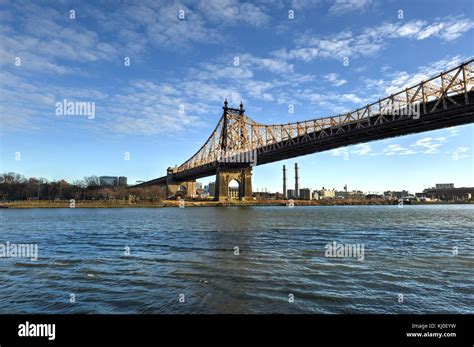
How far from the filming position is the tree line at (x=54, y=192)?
88938 mm

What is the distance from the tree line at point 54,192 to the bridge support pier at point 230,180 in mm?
18269

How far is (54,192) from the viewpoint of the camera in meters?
95.2

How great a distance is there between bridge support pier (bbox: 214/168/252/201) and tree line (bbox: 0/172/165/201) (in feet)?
59.9

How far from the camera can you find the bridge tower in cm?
7662

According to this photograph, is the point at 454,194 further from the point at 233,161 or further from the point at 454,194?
the point at 233,161

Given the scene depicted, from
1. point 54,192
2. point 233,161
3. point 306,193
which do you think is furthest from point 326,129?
point 306,193

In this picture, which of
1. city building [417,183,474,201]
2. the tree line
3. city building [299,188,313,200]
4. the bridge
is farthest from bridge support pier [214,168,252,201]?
city building [417,183,474,201]

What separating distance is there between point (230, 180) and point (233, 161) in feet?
25.9

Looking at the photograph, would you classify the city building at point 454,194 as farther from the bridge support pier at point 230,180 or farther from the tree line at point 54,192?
the tree line at point 54,192
